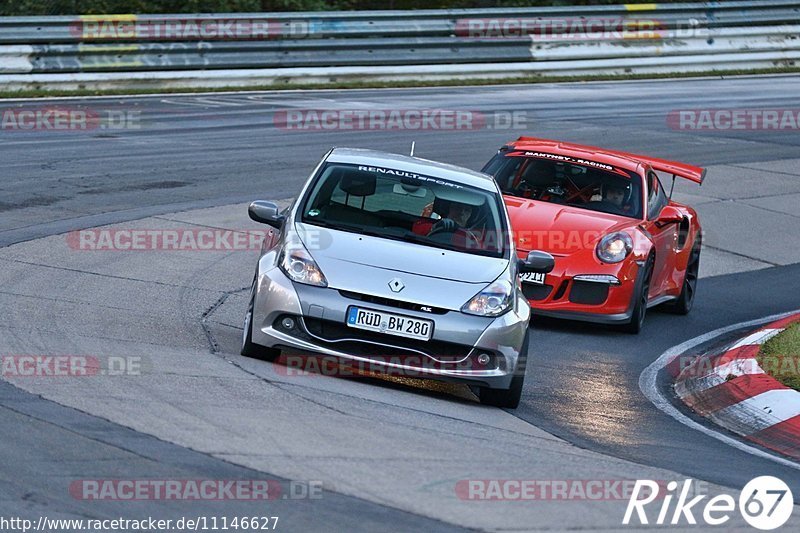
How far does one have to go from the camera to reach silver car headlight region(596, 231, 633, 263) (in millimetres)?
11438

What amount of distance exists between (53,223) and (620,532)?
8.48m

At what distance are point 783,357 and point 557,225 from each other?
7.87 feet

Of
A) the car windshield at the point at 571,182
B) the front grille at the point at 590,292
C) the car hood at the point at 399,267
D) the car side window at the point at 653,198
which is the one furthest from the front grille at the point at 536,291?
the car hood at the point at 399,267

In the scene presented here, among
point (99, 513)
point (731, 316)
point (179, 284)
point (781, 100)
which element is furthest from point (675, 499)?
point (781, 100)

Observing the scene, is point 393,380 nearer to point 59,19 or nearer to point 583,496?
point 583,496

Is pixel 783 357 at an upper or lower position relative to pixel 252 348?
lower

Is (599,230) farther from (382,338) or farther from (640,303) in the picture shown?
(382,338)

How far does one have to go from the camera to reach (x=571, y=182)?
12.4 meters

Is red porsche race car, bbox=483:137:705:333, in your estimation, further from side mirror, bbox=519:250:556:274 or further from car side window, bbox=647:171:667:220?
side mirror, bbox=519:250:556:274

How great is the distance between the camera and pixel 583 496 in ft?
20.5

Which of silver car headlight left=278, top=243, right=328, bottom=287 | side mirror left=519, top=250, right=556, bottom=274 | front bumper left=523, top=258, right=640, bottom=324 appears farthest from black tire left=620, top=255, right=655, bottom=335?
silver car headlight left=278, top=243, right=328, bottom=287

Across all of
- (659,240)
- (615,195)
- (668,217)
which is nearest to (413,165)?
(615,195)

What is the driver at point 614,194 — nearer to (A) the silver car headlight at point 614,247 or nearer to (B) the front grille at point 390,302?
(A) the silver car headlight at point 614,247

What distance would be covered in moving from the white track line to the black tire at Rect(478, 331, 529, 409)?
1.11 metres
